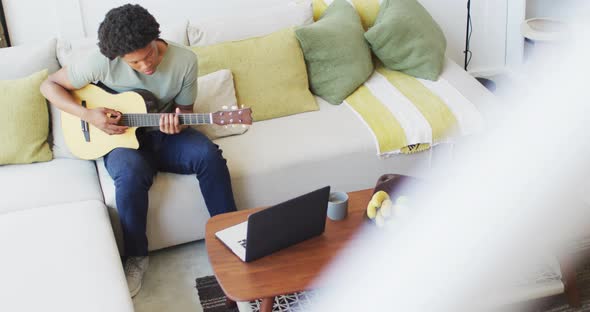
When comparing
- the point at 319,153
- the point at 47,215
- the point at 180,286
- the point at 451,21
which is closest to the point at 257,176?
the point at 319,153

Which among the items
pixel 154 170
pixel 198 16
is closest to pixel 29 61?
pixel 154 170

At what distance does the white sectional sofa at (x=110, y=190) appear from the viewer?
6.90 feet

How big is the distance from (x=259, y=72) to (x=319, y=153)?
0.47 metres

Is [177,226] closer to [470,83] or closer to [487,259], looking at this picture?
[487,259]

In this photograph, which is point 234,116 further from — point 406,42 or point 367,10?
point 367,10

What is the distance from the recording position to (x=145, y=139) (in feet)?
8.64

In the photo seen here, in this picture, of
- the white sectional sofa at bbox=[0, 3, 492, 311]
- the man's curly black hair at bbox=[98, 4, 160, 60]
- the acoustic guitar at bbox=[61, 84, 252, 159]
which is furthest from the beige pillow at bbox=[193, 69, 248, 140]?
the man's curly black hair at bbox=[98, 4, 160, 60]

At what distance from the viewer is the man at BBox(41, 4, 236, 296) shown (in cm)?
250

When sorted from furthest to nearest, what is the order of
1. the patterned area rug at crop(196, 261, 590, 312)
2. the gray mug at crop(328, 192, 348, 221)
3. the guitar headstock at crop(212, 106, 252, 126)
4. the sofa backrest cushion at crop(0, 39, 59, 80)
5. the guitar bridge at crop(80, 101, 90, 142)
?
the sofa backrest cushion at crop(0, 39, 59, 80) → the guitar bridge at crop(80, 101, 90, 142) → the guitar headstock at crop(212, 106, 252, 126) → the patterned area rug at crop(196, 261, 590, 312) → the gray mug at crop(328, 192, 348, 221)

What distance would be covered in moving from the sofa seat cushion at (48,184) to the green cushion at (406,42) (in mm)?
1257

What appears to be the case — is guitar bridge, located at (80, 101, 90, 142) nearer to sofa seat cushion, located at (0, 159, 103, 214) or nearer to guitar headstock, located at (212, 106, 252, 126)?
sofa seat cushion, located at (0, 159, 103, 214)

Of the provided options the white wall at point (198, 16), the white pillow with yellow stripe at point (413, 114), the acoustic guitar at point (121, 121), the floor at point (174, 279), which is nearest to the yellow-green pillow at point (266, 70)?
the white pillow with yellow stripe at point (413, 114)

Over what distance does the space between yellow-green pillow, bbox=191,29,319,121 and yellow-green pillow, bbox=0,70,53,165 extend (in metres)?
0.62

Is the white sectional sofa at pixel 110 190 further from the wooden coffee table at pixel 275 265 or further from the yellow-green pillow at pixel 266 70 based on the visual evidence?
the wooden coffee table at pixel 275 265
